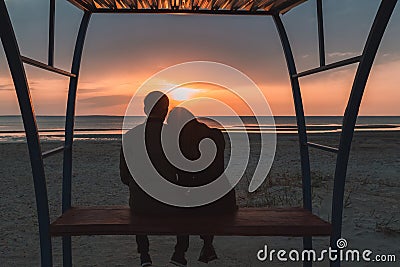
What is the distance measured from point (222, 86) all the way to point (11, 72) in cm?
141

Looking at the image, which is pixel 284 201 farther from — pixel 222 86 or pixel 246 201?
pixel 222 86

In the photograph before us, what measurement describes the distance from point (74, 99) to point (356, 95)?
2.21 m

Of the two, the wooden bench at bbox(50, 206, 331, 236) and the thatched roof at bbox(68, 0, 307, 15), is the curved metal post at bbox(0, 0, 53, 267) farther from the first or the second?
the thatched roof at bbox(68, 0, 307, 15)

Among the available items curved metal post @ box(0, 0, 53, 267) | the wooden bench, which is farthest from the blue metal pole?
curved metal post @ box(0, 0, 53, 267)

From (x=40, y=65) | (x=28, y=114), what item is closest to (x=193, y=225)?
(x=28, y=114)

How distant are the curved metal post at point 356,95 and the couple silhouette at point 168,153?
715 mm

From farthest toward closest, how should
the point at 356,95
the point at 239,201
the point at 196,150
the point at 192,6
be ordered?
the point at 239,201 < the point at 192,6 < the point at 196,150 < the point at 356,95

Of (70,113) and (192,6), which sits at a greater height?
(192,6)

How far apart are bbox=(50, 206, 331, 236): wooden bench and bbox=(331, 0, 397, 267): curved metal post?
0.13 meters

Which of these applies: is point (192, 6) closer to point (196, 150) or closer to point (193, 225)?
point (196, 150)

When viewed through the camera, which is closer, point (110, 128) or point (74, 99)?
point (74, 99)

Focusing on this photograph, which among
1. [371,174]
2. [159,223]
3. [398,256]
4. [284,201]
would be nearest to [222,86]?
[159,223]

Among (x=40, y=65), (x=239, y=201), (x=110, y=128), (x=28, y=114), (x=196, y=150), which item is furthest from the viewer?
(x=110, y=128)

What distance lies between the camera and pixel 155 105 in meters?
3.26
